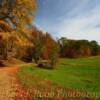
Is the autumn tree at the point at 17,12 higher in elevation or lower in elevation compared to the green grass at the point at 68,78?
higher

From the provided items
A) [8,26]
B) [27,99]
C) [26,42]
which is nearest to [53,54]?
[26,42]

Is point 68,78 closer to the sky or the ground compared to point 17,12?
closer to the ground

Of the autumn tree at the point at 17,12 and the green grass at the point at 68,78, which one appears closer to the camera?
the green grass at the point at 68,78

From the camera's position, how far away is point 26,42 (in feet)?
131

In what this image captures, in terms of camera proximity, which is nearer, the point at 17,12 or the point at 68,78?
the point at 68,78

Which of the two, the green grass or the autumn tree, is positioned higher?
the autumn tree

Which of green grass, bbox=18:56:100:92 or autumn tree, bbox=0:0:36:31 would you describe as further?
autumn tree, bbox=0:0:36:31

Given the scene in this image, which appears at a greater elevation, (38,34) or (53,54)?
(38,34)

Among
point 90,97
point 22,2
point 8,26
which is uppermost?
point 22,2

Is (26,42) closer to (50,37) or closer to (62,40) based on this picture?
(50,37)

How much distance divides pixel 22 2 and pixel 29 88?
2169 centimetres

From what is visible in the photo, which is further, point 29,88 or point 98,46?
point 98,46

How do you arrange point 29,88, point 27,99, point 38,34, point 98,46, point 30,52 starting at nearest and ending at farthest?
point 27,99, point 29,88, point 30,52, point 38,34, point 98,46

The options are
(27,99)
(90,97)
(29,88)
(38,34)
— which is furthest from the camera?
(38,34)
